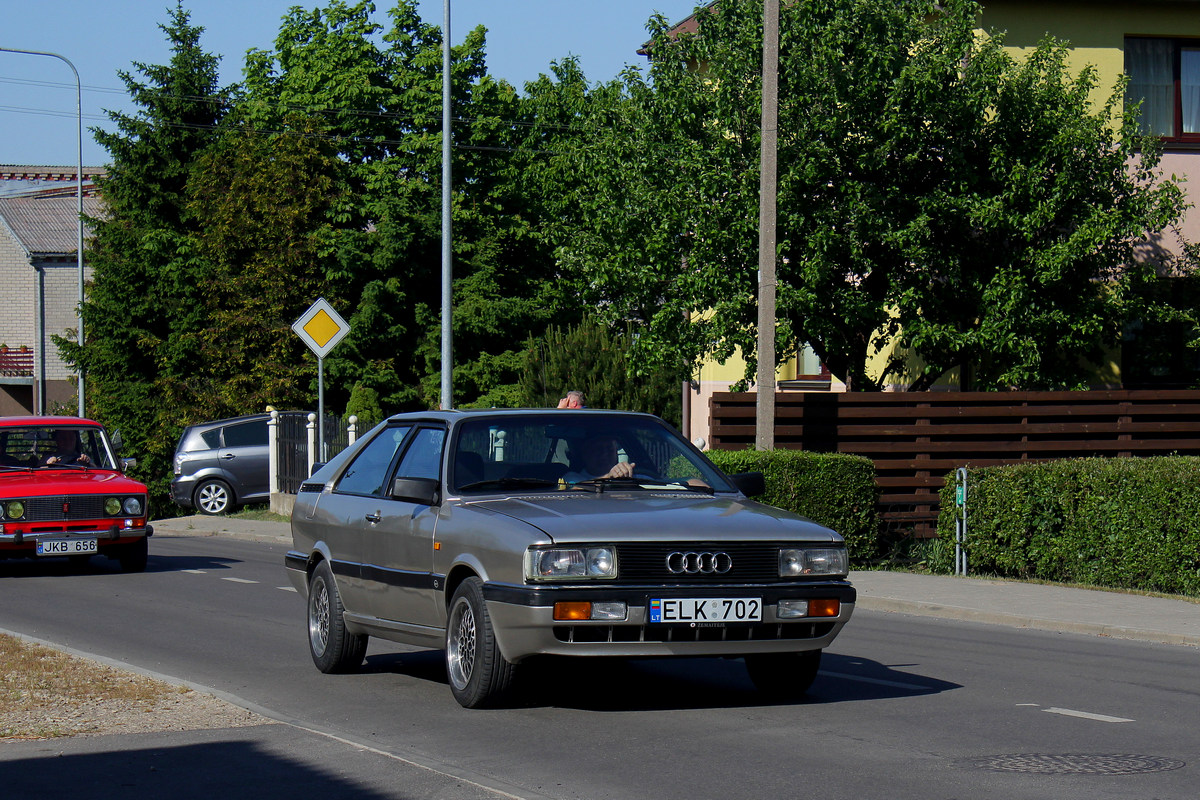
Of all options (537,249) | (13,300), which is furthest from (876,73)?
(13,300)

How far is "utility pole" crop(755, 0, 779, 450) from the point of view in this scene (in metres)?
18.8

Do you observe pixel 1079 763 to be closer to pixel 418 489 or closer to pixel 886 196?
pixel 418 489

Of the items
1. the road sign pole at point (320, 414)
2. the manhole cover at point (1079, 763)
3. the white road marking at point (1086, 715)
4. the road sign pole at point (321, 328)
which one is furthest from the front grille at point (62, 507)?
the manhole cover at point (1079, 763)

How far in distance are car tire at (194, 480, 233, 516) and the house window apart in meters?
19.2

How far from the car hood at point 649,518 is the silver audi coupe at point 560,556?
12mm

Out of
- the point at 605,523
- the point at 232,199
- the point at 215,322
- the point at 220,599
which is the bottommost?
the point at 220,599

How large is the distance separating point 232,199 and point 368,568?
35.5 m

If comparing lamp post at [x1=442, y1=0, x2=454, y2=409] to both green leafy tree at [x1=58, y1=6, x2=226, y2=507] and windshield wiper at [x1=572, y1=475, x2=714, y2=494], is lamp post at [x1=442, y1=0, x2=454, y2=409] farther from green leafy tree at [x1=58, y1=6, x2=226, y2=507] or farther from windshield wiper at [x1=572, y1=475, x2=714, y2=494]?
green leafy tree at [x1=58, y1=6, x2=226, y2=507]

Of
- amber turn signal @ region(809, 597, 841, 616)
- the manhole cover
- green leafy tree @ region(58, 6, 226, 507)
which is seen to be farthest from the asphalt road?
green leafy tree @ region(58, 6, 226, 507)

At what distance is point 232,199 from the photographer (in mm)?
43250

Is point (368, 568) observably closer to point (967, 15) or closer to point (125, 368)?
point (967, 15)

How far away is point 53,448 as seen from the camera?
19.0 metres

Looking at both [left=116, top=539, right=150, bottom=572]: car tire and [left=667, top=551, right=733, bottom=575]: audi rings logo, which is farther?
[left=116, top=539, right=150, bottom=572]: car tire

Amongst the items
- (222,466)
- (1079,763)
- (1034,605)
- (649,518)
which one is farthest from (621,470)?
(222,466)
